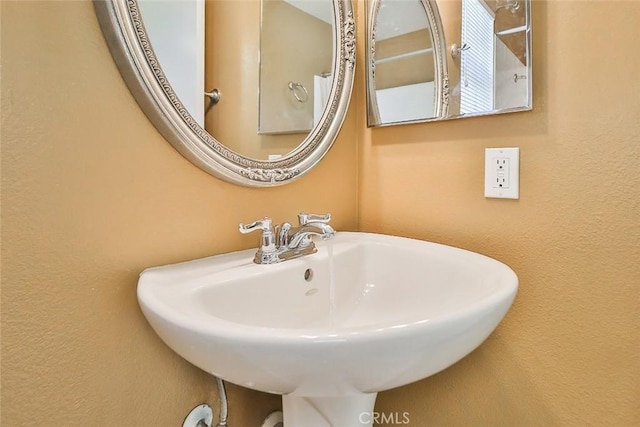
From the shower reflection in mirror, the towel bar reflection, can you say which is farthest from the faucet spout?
the towel bar reflection

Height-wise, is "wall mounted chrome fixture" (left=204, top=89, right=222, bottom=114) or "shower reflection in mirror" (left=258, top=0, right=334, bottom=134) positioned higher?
"shower reflection in mirror" (left=258, top=0, right=334, bottom=134)

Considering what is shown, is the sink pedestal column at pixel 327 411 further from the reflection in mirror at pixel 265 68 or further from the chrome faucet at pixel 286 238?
the reflection in mirror at pixel 265 68

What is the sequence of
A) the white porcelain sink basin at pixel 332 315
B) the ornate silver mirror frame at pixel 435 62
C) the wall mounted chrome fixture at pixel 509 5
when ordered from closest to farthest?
1. the white porcelain sink basin at pixel 332 315
2. the wall mounted chrome fixture at pixel 509 5
3. the ornate silver mirror frame at pixel 435 62

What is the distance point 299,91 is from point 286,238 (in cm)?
42

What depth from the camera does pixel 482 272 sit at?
678 mm

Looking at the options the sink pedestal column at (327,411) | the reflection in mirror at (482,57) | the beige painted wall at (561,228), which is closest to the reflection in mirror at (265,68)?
the reflection in mirror at (482,57)

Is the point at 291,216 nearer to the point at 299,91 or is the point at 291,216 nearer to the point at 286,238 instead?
the point at 286,238

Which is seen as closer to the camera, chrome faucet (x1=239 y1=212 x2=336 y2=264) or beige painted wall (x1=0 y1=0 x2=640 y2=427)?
beige painted wall (x1=0 y1=0 x2=640 y2=427)

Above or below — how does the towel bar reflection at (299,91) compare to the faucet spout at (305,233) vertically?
above

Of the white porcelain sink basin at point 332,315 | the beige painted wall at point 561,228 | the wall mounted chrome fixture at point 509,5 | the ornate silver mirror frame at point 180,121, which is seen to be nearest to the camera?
the white porcelain sink basin at point 332,315

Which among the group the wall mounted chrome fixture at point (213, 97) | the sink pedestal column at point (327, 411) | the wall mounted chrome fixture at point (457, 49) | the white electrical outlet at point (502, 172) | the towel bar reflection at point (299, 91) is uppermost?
the wall mounted chrome fixture at point (457, 49)

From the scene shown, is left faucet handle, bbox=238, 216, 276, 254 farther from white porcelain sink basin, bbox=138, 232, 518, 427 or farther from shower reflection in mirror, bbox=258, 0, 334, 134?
shower reflection in mirror, bbox=258, 0, 334, 134

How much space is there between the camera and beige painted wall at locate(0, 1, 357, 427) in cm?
49

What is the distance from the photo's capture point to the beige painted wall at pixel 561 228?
0.68m
